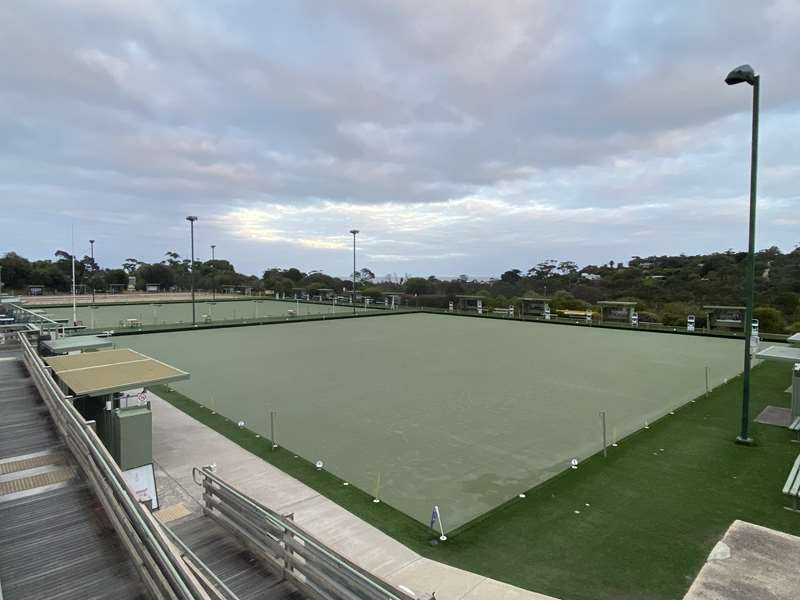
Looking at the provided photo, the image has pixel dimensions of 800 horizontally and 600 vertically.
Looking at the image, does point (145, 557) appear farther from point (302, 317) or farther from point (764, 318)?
point (764, 318)

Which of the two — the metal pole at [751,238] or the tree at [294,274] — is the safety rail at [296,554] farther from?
the tree at [294,274]

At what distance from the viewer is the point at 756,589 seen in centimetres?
403

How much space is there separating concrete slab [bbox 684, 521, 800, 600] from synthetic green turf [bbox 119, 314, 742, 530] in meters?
2.54

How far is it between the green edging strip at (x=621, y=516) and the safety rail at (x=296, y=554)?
1902mm

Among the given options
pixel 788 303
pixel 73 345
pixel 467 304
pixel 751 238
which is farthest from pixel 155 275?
pixel 788 303

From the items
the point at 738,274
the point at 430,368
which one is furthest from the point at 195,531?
the point at 738,274

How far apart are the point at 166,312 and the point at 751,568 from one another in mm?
35594

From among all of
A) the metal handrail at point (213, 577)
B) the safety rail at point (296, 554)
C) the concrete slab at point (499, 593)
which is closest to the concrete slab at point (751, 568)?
the concrete slab at point (499, 593)

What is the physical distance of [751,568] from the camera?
437cm

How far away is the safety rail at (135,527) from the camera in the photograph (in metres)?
2.49

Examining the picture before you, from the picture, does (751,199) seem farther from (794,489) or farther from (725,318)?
(725,318)

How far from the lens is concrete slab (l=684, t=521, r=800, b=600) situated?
4.00 m

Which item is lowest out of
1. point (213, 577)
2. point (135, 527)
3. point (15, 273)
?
point (213, 577)

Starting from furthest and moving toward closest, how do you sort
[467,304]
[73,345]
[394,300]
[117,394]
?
[394,300] → [467,304] → [73,345] → [117,394]
